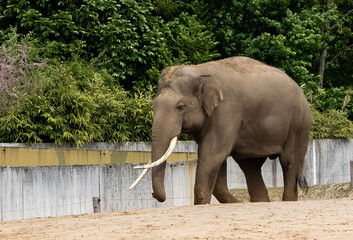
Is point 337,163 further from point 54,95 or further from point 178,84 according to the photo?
point 178,84

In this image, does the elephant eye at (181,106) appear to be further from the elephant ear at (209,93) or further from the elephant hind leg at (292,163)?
the elephant hind leg at (292,163)

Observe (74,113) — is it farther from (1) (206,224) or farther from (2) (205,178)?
(1) (206,224)

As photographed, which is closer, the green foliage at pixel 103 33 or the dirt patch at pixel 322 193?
the dirt patch at pixel 322 193

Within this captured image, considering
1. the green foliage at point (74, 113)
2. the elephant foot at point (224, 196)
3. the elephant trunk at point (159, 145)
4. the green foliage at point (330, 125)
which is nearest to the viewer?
the elephant trunk at point (159, 145)

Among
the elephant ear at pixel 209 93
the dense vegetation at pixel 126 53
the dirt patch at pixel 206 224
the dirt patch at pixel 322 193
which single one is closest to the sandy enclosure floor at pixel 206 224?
the dirt patch at pixel 206 224

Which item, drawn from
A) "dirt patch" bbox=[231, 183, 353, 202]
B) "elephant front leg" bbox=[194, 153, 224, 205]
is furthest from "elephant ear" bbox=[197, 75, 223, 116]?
"dirt patch" bbox=[231, 183, 353, 202]

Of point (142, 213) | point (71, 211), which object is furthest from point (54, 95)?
point (142, 213)

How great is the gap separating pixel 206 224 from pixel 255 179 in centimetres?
680

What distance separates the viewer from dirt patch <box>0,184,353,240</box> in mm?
9633

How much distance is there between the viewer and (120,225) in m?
10.4

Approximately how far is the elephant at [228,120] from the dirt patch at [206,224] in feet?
6.92

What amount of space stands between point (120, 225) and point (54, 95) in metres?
11.8

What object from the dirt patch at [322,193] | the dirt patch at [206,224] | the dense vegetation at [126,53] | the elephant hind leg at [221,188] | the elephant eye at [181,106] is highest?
the dense vegetation at [126,53]

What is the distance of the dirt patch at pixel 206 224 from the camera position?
31.6ft
